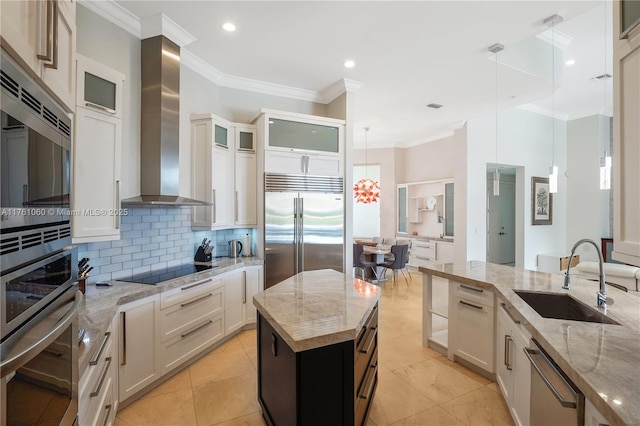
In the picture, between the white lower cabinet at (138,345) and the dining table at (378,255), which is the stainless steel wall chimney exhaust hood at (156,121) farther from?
the dining table at (378,255)

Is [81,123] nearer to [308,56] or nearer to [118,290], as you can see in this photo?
[118,290]

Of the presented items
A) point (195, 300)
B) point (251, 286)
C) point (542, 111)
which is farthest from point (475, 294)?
point (542, 111)

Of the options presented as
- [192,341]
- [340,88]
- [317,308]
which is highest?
[340,88]

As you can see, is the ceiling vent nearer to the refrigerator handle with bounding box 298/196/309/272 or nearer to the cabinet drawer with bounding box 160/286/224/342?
the refrigerator handle with bounding box 298/196/309/272

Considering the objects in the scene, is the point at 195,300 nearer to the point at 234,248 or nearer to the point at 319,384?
the point at 234,248

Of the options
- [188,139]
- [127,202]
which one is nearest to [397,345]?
[127,202]

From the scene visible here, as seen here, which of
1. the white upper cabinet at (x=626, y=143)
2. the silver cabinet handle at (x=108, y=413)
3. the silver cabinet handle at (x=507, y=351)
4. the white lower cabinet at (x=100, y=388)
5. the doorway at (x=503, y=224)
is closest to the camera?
the white upper cabinet at (x=626, y=143)

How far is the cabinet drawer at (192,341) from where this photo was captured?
262 centimetres

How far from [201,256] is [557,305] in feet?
11.2

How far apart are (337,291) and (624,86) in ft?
5.97

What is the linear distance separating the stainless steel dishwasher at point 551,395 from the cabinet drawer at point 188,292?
2620 millimetres

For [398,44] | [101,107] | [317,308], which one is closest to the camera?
[317,308]

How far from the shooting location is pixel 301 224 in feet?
12.8

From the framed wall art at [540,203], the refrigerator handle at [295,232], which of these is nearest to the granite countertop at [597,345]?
the refrigerator handle at [295,232]
